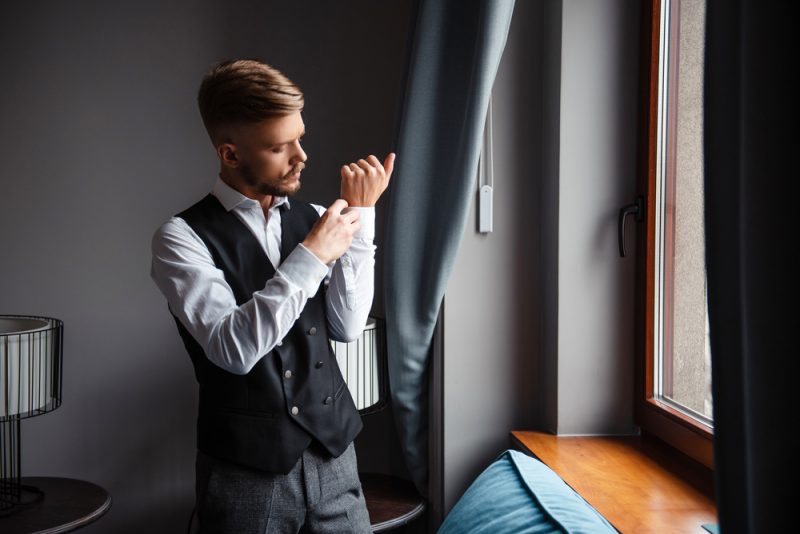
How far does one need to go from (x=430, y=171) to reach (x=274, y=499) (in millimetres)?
873

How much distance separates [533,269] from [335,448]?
763 mm

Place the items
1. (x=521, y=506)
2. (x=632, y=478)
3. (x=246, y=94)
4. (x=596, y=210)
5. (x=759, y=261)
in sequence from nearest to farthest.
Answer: (x=759, y=261), (x=521, y=506), (x=246, y=94), (x=632, y=478), (x=596, y=210)

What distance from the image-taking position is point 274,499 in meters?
1.21

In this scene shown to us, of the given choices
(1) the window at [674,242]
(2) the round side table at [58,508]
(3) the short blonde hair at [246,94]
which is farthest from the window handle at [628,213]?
(2) the round side table at [58,508]

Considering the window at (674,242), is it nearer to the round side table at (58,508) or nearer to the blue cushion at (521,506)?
the blue cushion at (521,506)

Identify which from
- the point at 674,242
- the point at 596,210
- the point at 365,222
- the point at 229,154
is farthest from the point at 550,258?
the point at 229,154

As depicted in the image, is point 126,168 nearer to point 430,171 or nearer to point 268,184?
point 430,171

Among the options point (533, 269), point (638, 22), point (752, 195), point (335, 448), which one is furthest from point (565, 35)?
point (752, 195)

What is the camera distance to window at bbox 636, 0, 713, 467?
1.48 metres

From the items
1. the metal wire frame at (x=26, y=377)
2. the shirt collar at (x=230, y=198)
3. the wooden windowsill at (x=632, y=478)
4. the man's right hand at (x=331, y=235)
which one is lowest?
the wooden windowsill at (x=632, y=478)

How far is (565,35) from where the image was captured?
1.67 m

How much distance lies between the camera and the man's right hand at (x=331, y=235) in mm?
1191

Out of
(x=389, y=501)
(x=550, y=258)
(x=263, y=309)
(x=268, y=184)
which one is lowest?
(x=389, y=501)

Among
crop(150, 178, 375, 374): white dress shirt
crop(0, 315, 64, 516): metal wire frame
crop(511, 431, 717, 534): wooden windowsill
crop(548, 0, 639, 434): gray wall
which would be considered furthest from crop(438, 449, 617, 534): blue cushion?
crop(0, 315, 64, 516): metal wire frame
